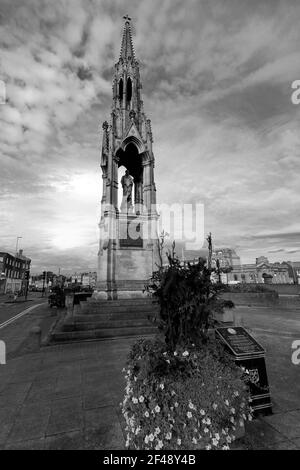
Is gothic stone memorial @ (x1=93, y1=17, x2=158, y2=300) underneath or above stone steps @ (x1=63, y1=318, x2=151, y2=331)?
above

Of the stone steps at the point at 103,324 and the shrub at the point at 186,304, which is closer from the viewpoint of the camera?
the shrub at the point at 186,304

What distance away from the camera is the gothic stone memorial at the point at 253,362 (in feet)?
12.8

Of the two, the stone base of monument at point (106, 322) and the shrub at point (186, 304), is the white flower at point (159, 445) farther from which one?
the stone base of monument at point (106, 322)

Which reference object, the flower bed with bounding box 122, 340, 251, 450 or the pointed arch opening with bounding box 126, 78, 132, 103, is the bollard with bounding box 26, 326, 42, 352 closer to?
the flower bed with bounding box 122, 340, 251, 450

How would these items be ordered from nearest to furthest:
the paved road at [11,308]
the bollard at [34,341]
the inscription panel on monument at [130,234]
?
the bollard at [34,341], the inscription panel on monument at [130,234], the paved road at [11,308]

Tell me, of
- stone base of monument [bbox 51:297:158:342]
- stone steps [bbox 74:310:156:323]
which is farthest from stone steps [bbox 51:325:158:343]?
stone steps [bbox 74:310:156:323]

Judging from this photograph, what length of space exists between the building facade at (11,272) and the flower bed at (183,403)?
231 ft

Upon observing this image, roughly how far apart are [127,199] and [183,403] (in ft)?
47.1

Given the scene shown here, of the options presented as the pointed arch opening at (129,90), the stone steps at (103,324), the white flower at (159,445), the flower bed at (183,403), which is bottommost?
the stone steps at (103,324)

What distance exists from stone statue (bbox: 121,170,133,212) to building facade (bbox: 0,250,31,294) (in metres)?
59.7

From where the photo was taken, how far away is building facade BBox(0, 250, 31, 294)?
2505 inches

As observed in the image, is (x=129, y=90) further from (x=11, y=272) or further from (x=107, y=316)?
(x=11, y=272)

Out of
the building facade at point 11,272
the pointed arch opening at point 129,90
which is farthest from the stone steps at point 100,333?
the building facade at point 11,272

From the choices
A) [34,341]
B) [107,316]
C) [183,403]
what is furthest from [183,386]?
[107,316]
